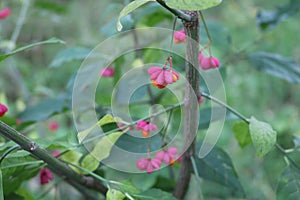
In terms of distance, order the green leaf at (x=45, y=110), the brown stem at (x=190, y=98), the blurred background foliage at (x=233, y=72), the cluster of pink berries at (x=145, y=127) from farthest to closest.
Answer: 1. the blurred background foliage at (x=233, y=72)
2. the green leaf at (x=45, y=110)
3. the cluster of pink berries at (x=145, y=127)
4. the brown stem at (x=190, y=98)

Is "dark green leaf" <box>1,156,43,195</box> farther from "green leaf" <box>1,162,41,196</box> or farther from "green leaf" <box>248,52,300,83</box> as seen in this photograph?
"green leaf" <box>248,52,300,83</box>

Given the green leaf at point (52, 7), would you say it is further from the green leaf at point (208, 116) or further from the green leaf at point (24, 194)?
the green leaf at point (24, 194)

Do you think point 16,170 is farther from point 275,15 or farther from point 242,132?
point 275,15

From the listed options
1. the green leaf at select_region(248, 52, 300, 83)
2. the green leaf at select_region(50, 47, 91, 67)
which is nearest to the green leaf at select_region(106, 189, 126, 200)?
the green leaf at select_region(50, 47, 91, 67)

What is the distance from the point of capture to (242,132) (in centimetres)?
79

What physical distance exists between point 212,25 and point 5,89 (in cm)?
230

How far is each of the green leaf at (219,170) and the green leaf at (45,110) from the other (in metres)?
0.31

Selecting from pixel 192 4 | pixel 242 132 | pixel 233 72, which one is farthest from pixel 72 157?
pixel 233 72

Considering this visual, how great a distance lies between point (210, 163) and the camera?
32.2 inches

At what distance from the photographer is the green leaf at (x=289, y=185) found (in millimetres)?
708

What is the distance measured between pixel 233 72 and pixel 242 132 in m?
1.84

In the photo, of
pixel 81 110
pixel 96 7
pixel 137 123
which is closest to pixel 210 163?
pixel 137 123

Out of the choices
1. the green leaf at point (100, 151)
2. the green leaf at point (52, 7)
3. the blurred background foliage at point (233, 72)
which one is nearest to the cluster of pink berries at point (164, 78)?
the green leaf at point (100, 151)

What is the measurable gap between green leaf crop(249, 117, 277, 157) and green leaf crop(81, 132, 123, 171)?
0.19 metres
